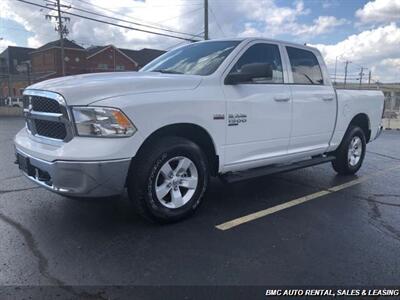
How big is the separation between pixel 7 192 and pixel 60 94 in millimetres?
2352

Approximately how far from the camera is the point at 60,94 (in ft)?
11.3

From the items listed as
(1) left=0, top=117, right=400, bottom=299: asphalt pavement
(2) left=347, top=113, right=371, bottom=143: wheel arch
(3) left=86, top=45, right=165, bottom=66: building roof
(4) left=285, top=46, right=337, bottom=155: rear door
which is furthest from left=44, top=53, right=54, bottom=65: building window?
(4) left=285, top=46, right=337, bottom=155: rear door

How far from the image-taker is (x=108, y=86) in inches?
138

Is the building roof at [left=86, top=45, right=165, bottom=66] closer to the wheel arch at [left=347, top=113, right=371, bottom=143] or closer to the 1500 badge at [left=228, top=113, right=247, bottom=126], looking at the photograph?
the wheel arch at [left=347, top=113, right=371, bottom=143]

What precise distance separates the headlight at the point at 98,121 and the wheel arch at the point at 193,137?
0.36 m

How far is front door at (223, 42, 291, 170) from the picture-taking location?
4.34m

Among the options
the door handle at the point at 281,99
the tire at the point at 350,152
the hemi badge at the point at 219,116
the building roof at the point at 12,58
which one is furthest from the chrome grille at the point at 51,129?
the building roof at the point at 12,58

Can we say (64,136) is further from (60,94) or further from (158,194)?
(158,194)

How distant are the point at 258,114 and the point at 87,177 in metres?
2.20

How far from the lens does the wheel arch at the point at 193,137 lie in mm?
3727

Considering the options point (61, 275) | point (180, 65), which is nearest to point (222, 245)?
point (61, 275)

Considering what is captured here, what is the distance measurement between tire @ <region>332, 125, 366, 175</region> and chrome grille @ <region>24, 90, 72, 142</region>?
456cm

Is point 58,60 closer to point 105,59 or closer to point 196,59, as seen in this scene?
point 105,59

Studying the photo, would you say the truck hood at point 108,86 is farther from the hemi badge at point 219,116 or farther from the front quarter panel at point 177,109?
the hemi badge at point 219,116
